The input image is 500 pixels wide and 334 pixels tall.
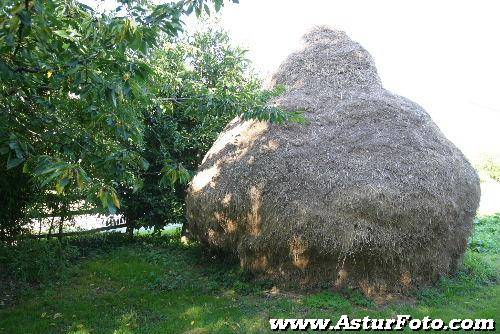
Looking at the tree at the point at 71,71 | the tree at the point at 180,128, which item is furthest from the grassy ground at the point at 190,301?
the tree at the point at 71,71

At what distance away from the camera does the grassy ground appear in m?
4.82

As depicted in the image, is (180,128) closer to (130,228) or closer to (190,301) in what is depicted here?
(130,228)

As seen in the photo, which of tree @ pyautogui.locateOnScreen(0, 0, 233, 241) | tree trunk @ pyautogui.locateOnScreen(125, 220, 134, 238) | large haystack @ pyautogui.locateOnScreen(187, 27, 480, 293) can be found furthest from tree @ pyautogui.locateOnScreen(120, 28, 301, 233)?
tree @ pyautogui.locateOnScreen(0, 0, 233, 241)

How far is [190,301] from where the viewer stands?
557 cm

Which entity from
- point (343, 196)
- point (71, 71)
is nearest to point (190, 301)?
point (343, 196)

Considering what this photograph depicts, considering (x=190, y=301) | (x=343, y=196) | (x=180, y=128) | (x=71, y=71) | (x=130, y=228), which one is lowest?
(x=190, y=301)

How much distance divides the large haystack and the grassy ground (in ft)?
0.99

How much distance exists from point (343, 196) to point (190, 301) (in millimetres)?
2419

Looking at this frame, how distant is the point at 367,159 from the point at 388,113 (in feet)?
3.83

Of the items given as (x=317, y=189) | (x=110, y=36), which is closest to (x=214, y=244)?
(x=317, y=189)

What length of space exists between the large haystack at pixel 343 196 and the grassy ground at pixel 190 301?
0.99 ft

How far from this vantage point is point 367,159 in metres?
5.80

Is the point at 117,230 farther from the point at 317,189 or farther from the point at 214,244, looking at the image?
the point at 317,189

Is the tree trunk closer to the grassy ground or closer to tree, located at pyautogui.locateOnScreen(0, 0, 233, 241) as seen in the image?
the grassy ground
